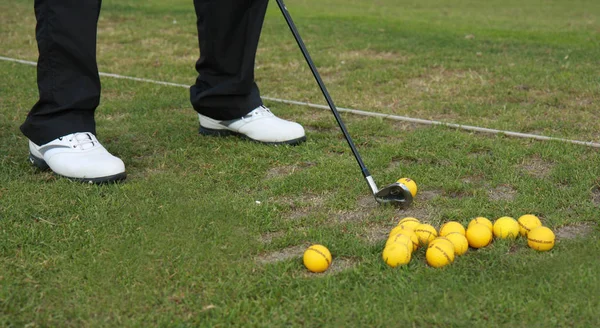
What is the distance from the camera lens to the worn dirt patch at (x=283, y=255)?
2.51m

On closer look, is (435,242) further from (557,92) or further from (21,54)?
(21,54)

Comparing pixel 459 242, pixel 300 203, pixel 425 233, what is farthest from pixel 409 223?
pixel 300 203

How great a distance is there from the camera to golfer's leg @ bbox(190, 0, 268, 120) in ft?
12.4

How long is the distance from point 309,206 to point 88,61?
1.27 m

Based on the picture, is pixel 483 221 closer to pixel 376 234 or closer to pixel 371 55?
pixel 376 234

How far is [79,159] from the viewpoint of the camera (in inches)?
128

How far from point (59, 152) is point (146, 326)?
1.50 m

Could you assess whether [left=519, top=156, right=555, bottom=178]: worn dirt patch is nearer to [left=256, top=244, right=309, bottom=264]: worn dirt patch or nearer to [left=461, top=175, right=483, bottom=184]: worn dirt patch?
[left=461, top=175, right=483, bottom=184]: worn dirt patch

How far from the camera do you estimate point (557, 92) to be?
194 inches

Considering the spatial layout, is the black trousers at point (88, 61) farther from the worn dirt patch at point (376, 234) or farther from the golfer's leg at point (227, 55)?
the worn dirt patch at point (376, 234)

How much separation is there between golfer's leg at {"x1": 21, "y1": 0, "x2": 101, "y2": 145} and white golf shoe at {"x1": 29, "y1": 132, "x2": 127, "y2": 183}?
1.9 inches

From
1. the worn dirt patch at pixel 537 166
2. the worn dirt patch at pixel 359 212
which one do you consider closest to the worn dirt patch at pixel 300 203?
the worn dirt patch at pixel 359 212

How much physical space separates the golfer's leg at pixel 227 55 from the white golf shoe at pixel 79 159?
77cm

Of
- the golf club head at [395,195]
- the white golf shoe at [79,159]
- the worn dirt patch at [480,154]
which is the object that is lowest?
the white golf shoe at [79,159]
